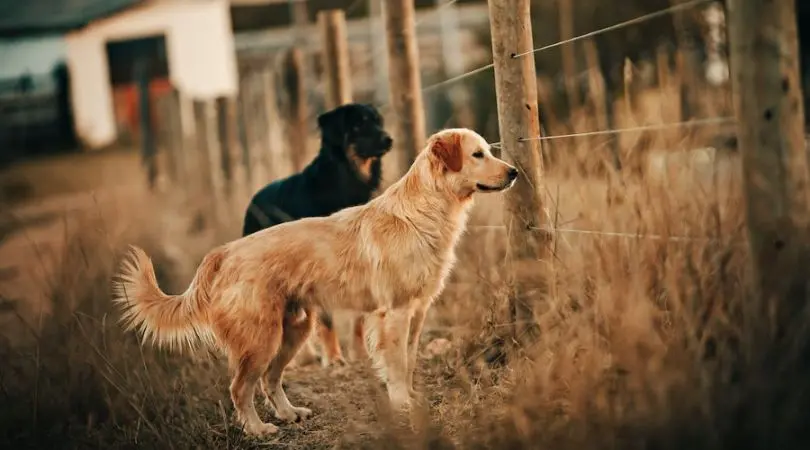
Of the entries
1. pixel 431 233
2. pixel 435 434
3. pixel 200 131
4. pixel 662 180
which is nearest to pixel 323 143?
pixel 431 233

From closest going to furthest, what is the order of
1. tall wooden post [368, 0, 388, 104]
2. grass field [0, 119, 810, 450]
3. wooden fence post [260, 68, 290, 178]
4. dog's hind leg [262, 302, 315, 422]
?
Answer: grass field [0, 119, 810, 450]
dog's hind leg [262, 302, 315, 422]
wooden fence post [260, 68, 290, 178]
tall wooden post [368, 0, 388, 104]

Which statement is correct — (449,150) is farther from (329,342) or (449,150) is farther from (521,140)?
(329,342)

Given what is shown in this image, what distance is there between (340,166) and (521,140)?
6.19 feet

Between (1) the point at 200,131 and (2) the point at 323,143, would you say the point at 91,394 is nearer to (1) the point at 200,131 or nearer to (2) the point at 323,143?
(2) the point at 323,143

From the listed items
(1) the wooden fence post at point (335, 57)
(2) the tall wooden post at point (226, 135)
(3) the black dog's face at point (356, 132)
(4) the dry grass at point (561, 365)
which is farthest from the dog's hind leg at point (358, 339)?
(2) the tall wooden post at point (226, 135)

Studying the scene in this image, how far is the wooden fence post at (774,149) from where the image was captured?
291cm

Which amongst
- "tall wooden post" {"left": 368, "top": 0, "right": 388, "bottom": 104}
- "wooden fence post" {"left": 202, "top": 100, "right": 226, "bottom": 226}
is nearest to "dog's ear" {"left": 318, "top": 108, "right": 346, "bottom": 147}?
"wooden fence post" {"left": 202, "top": 100, "right": 226, "bottom": 226}

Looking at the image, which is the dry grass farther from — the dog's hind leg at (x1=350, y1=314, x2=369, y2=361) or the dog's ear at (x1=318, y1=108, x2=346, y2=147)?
the dog's ear at (x1=318, y1=108, x2=346, y2=147)

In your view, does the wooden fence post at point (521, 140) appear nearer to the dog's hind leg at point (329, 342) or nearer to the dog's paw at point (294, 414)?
the dog's paw at point (294, 414)

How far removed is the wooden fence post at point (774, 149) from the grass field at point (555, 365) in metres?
0.12

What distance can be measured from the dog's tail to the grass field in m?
0.23

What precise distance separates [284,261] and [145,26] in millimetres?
24997

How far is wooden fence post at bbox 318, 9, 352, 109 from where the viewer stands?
746 cm

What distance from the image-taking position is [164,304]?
4.27 meters
